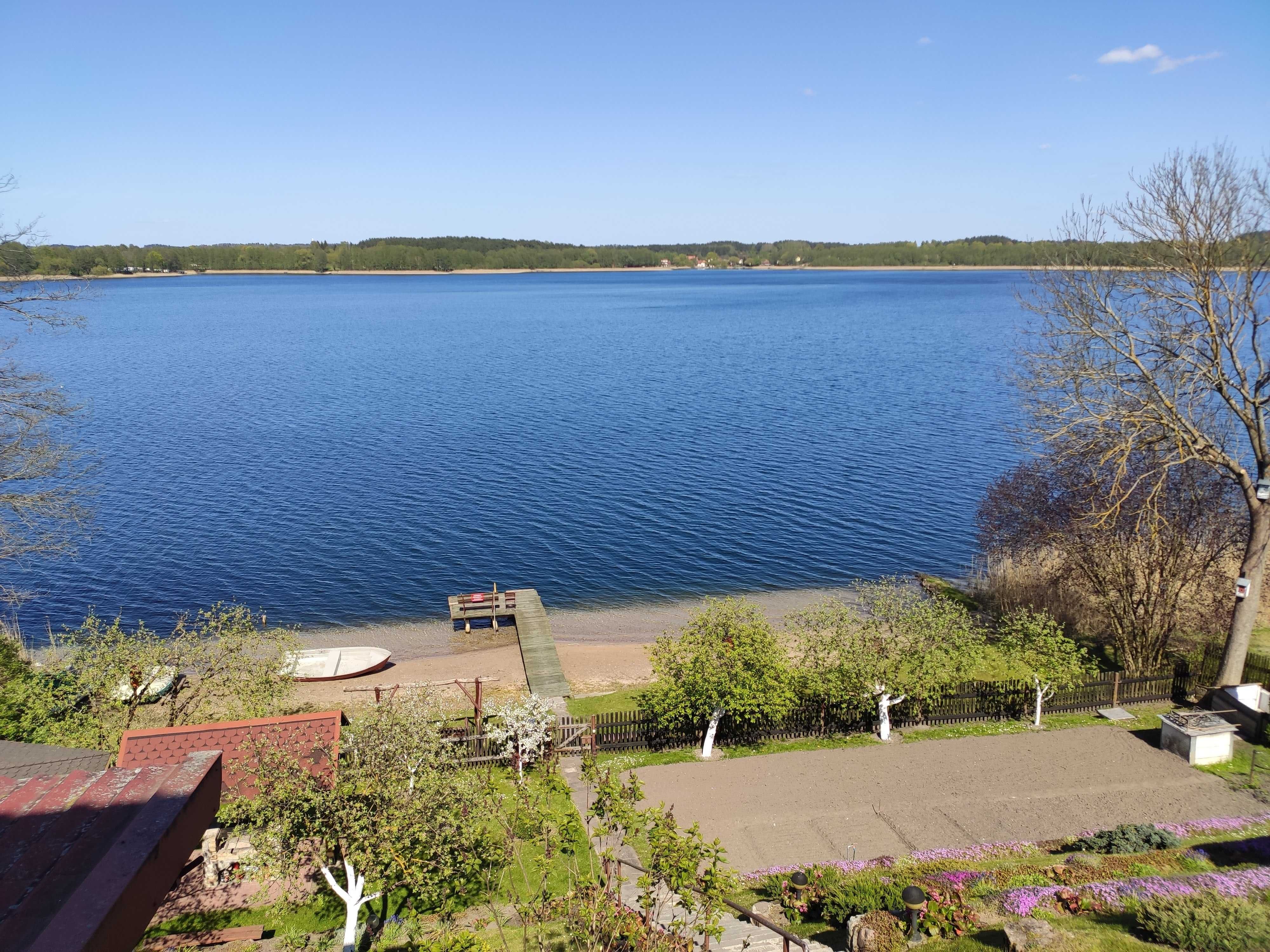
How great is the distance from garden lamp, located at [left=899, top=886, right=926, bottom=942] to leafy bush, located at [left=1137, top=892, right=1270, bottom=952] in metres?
3.00

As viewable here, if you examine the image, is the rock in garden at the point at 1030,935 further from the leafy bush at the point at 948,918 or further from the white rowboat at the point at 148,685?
the white rowboat at the point at 148,685

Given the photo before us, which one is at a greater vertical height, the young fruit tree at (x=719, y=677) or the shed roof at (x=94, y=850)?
the shed roof at (x=94, y=850)

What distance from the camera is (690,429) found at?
6762 cm

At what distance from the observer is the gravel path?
59.3 feet

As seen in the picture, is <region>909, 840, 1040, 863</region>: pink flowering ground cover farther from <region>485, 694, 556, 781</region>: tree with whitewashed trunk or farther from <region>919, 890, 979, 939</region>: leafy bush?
<region>485, 694, 556, 781</region>: tree with whitewashed trunk

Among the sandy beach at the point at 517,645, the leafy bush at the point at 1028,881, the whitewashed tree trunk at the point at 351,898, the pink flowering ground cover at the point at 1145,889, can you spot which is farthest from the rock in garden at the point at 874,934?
the sandy beach at the point at 517,645

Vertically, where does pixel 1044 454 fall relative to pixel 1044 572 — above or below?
above

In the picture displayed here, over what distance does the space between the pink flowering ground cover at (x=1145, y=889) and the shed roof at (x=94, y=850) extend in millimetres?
12615

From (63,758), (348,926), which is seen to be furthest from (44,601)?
(348,926)

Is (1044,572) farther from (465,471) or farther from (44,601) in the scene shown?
(44,601)

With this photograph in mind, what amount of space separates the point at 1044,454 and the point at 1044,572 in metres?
4.72

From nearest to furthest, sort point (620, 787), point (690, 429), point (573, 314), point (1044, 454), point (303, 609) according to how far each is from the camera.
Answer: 1. point (620, 787)
2. point (1044, 454)
3. point (303, 609)
4. point (690, 429)
5. point (573, 314)

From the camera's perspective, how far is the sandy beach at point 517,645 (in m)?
29.1

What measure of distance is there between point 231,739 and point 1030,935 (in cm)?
1547
